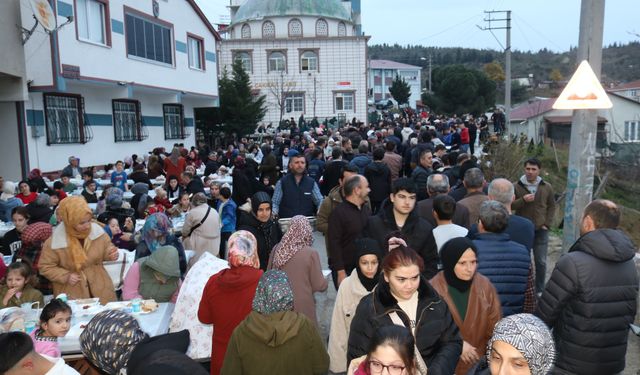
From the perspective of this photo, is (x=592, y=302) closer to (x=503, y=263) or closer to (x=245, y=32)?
(x=503, y=263)

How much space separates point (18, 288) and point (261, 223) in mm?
2429

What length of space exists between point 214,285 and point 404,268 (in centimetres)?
153

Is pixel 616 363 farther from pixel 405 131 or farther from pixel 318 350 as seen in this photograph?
pixel 405 131

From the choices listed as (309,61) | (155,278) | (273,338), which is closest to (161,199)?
(155,278)

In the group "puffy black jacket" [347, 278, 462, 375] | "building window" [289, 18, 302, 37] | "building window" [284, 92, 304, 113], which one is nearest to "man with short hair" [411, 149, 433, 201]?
"puffy black jacket" [347, 278, 462, 375]

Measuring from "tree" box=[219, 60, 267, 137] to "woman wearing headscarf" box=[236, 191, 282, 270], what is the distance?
2700 centimetres

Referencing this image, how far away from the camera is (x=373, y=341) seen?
2.69 m

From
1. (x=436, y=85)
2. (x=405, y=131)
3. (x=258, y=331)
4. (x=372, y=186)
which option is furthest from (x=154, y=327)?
(x=436, y=85)

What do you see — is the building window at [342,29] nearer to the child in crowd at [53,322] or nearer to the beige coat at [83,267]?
the beige coat at [83,267]

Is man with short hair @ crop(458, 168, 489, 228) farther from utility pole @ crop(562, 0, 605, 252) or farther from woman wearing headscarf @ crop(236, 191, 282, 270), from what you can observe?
woman wearing headscarf @ crop(236, 191, 282, 270)

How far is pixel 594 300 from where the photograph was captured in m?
3.66

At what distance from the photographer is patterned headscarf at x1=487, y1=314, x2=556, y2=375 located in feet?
8.11

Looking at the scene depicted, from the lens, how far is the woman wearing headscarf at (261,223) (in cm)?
590

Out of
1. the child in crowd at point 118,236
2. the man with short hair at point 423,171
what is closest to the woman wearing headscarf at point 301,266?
the child in crowd at point 118,236
